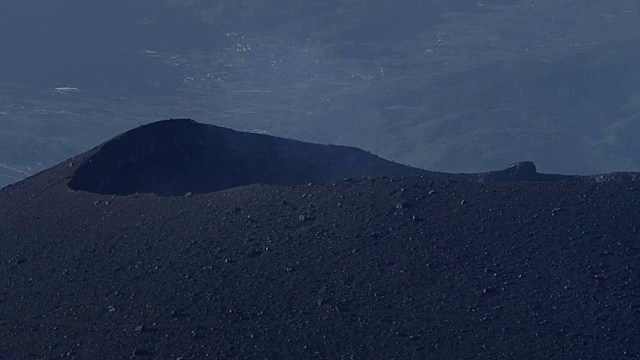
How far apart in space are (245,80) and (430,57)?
11254 millimetres

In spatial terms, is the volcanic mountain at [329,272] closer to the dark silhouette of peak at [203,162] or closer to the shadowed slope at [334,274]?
the shadowed slope at [334,274]

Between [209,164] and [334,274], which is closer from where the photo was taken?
[334,274]

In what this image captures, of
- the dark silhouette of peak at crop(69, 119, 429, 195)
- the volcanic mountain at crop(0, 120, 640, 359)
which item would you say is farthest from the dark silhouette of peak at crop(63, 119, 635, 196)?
the volcanic mountain at crop(0, 120, 640, 359)

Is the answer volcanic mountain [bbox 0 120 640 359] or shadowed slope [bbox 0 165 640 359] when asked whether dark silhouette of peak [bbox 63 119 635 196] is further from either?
shadowed slope [bbox 0 165 640 359]

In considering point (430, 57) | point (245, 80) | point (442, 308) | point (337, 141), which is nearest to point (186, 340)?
point (442, 308)

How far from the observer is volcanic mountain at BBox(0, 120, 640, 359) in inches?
451

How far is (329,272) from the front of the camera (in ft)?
41.2

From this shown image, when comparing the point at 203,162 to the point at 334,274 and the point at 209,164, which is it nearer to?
the point at 209,164

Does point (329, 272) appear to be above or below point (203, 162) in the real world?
below

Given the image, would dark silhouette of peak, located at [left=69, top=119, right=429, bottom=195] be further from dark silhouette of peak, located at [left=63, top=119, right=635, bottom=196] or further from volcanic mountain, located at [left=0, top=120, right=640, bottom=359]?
volcanic mountain, located at [left=0, top=120, right=640, bottom=359]

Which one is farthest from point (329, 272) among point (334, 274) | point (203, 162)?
point (203, 162)

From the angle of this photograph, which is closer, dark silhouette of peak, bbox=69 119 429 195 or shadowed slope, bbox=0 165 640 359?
shadowed slope, bbox=0 165 640 359

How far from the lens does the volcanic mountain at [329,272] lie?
11.5 metres

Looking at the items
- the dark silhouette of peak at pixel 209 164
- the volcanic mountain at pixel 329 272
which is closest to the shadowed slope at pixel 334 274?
the volcanic mountain at pixel 329 272
